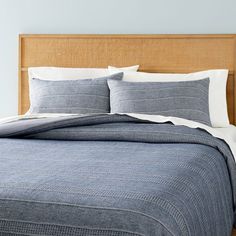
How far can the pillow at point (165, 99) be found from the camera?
3.21m

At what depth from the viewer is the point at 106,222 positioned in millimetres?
1623

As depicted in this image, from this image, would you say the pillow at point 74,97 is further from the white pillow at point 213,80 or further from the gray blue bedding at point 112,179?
the gray blue bedding at point 112,179

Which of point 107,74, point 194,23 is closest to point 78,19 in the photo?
point 107,74

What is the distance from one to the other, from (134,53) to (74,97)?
1.92 ft

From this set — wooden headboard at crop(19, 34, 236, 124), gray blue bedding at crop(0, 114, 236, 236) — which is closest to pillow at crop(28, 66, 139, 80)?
wooden headboard at crop(19, 34, 236, 124)

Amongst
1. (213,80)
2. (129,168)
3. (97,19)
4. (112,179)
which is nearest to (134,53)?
(97,19)

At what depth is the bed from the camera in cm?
166

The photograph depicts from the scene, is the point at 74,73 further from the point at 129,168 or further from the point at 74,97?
the point at 129,168

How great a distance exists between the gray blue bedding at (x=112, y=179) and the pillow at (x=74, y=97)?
55 cm

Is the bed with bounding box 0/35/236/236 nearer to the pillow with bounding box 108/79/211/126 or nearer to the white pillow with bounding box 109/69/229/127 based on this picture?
the white pillow with bounding box 109/69/229/127

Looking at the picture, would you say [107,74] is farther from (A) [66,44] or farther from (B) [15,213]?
(B) [15,213]

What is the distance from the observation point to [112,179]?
1915 millimetres

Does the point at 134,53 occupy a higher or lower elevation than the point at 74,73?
higher

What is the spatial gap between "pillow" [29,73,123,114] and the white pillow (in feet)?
0.48
